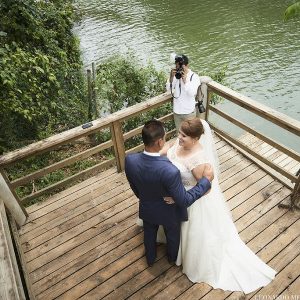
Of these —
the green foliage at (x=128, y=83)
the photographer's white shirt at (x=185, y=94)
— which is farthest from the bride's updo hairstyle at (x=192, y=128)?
the green foliage at (x=128, y=83)

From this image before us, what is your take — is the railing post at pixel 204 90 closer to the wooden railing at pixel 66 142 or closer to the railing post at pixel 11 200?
the wooden railing at pixel 66 142

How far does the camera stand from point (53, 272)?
13.6 ft

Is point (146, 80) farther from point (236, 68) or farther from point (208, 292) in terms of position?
point (236, 68)

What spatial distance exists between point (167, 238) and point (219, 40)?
17.7 metres

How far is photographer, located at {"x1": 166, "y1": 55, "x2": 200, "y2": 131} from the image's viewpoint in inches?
205

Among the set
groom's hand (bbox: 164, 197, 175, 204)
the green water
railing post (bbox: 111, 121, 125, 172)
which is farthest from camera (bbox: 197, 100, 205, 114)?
the green water

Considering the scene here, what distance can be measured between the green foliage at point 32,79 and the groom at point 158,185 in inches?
149

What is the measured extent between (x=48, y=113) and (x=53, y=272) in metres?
4.39

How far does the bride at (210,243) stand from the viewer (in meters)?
3.48

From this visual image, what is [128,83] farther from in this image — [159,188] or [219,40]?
[219,40]

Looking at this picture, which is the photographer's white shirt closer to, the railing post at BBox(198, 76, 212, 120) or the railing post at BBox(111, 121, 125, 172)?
the railing post at BBox(198, 76, 212, 120)

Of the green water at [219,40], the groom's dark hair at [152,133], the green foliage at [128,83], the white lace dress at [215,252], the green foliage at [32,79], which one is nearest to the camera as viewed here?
the groom's dark hair at [152,133]

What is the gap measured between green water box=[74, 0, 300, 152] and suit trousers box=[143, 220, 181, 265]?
8.60 metres

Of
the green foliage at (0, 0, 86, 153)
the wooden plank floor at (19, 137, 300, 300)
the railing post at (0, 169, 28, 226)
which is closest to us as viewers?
the wooden plank floor at (19, 137, 300, 300)
